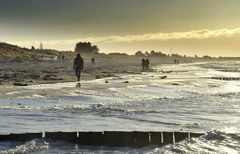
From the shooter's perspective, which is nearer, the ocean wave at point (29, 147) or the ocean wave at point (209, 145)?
the ocean wave at point (29, 147)

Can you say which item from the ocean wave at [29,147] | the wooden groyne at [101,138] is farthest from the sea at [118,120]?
the wooden groyne at [101,138]

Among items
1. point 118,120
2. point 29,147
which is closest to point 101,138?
point 29,147

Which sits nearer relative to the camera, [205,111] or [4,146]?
[4,146]

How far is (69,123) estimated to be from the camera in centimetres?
1495

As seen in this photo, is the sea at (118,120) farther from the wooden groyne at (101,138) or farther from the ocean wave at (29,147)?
the wooden groyne at (101,138)

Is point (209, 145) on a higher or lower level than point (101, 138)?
lower

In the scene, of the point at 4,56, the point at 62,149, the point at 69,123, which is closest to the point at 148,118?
the point at 69,123

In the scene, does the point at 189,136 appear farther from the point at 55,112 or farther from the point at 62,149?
the point at 55,112

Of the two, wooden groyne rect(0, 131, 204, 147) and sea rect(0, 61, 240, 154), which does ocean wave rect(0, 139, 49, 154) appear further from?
wooden groyne rect(0, 131, 204, 147)

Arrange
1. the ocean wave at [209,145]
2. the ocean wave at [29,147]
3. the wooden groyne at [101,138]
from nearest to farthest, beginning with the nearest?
the ocean wave at [29,147], the ocean wave at [209,145], the wooden groyne at [101,138]

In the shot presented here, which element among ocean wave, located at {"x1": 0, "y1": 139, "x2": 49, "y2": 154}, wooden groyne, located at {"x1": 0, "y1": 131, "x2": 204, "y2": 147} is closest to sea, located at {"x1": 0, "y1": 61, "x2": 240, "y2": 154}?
ocean wave, located at {"x1": 0, "y1": 139, "x2": 49, "y2": 154}

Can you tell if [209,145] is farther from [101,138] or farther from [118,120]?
[118,120]

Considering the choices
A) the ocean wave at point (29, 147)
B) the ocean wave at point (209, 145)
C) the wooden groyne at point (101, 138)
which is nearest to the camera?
the ocean wave at point (29, 147)

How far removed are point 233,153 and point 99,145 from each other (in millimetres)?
3339
